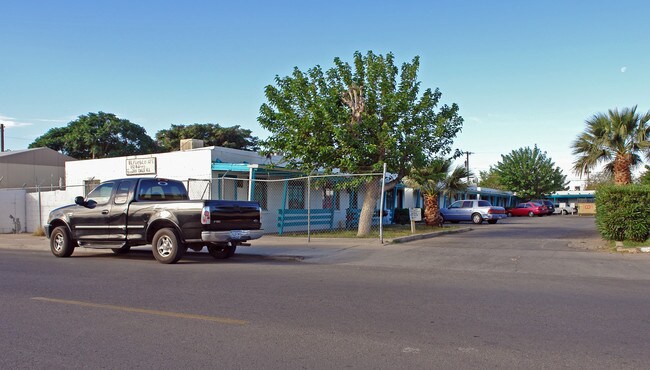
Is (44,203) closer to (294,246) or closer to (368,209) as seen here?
(294,246)

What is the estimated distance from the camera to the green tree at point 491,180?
6027cm

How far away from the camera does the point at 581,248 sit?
15.4 m

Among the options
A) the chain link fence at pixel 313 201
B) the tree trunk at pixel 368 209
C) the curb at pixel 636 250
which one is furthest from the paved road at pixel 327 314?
the chain link fence at pixel 313 201

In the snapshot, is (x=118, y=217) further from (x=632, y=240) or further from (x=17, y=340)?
(x=632, y=240)

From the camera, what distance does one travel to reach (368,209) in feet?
62.4

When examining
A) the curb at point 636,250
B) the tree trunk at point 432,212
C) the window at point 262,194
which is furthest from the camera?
the tree trunk at point 432,212

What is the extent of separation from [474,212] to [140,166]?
65.9ft

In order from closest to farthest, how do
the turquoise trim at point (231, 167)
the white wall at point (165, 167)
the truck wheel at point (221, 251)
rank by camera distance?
the truck wheel at point (221, 251) < the turquoise trim at point (231, 167) < the white wall at point (165, 167)

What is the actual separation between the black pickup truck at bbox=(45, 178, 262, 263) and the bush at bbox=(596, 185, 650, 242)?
10.1 metres

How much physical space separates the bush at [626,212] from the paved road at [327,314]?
3.08 m

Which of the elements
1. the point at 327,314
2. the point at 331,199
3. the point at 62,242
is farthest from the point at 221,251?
the point at 331,199

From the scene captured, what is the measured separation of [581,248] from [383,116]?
760 centimetres

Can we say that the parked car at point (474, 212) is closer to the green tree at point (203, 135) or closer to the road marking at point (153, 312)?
the green tree at point (203, 135)

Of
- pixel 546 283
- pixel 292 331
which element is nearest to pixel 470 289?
pixel 546 283
